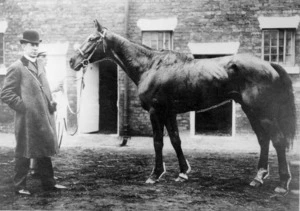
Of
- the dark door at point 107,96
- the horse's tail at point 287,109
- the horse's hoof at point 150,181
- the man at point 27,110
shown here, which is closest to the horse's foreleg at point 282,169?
the horse's tail at point 287,109

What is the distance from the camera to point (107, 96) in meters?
11.0

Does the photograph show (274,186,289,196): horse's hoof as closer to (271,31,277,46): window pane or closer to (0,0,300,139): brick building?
(0,0,300,139): brick building

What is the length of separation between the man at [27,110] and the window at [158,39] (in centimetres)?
525

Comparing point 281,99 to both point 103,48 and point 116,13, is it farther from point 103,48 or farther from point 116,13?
point 116,13

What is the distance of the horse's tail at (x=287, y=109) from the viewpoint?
4.71 metres

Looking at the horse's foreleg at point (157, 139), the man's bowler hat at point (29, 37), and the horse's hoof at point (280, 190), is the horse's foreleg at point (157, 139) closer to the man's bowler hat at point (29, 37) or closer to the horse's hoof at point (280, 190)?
the horse's hoof at point (280, 190)

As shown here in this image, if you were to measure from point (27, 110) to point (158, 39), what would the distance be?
5.70 metres

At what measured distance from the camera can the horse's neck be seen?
5.34m

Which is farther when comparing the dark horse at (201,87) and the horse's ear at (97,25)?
the horse's ear at (97,25)

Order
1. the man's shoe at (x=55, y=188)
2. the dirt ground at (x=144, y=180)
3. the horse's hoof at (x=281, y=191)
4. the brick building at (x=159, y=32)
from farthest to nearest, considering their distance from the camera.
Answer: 1. the brick building at (x=159, y=32)
2. the man's shoe at (x=55, y=188)
3. the horse's hoof at (x=281, y=191)
4. the dirt ground at (x=144, y=180)

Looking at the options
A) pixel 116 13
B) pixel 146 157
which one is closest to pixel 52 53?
pixel 116 13

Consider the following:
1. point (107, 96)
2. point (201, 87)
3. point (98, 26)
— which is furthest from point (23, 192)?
point (107, 96)

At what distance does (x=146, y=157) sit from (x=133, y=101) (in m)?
2.73

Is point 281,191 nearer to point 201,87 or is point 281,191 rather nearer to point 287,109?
point 287,109
